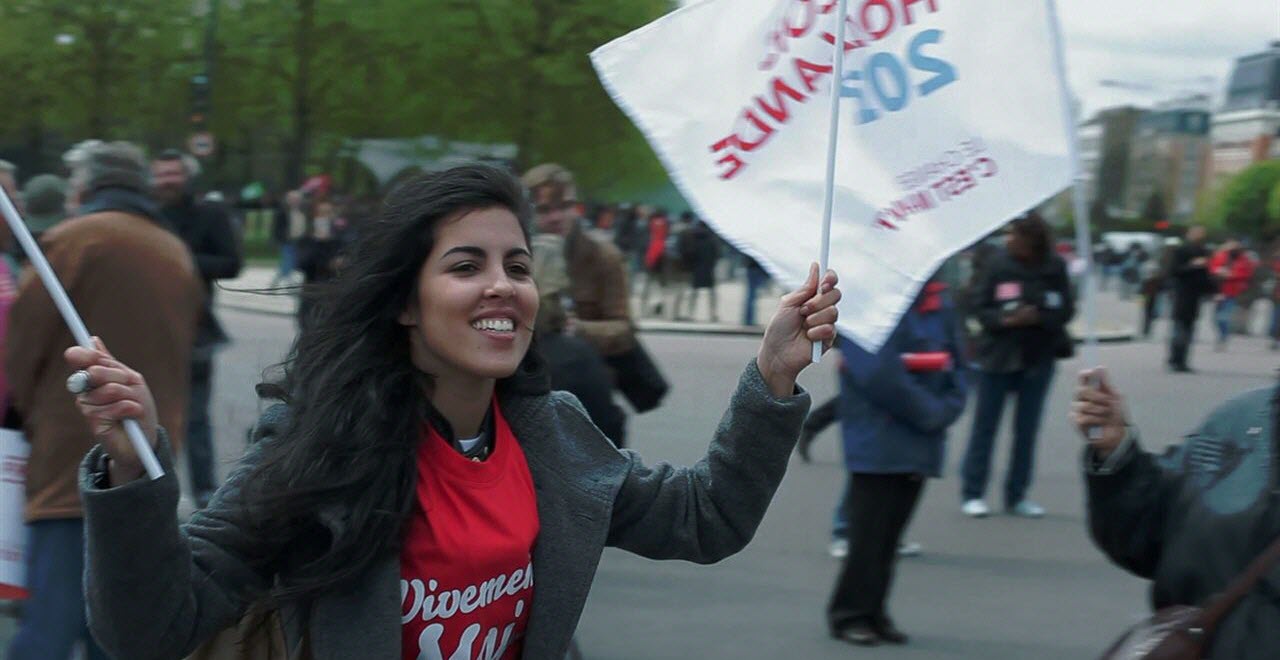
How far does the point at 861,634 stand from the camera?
5906 millimetres

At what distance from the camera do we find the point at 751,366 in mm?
2453

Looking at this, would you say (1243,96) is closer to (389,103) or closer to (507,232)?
(389,103)

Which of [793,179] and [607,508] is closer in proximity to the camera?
[607,508]

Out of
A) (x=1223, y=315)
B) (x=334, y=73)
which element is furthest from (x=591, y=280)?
(x=334, y=73)

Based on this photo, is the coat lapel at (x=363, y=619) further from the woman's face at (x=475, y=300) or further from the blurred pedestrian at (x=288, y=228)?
the blurred pedestrian at (x=288, y=228)

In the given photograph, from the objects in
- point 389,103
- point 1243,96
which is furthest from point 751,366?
point 1243,96

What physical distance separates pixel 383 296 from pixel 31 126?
38.1 meters

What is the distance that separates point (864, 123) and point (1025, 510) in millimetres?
5990

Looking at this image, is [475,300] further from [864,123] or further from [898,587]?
[898,587]

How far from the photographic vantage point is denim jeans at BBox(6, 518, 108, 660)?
3998mm

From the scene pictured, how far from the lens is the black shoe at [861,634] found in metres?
5.90

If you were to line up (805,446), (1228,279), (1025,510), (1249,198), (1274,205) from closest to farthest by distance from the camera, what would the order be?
(1025,510), (805,446), (1228,279), (1274,205), (1249,198)

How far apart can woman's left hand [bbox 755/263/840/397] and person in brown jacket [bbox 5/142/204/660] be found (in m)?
2.25

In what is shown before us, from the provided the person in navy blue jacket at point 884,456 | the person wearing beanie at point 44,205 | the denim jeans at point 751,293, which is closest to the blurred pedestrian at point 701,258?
the denim jeans at point 751,293
